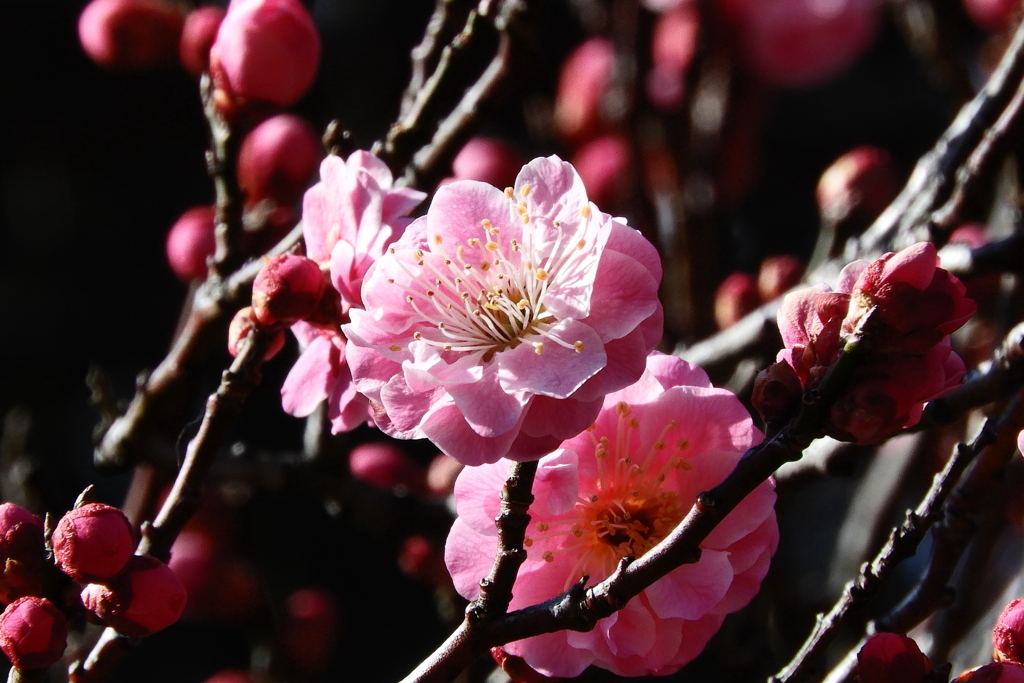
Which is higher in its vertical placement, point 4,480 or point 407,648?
point 4,480

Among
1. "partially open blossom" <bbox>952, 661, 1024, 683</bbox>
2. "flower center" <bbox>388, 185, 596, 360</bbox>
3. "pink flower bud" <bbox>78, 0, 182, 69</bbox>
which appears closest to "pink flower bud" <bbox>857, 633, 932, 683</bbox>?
"partially open blossom" <bbox>952, 661, 1024, 683</bbox>

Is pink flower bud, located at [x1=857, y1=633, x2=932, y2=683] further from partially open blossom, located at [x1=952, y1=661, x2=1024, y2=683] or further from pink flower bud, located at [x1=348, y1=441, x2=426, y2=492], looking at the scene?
pink flower bud, located at [x1=348, y1=441, x2=426, y2=492]

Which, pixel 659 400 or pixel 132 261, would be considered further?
pixel 132 261

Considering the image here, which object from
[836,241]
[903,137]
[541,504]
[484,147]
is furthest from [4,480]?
[903,137]

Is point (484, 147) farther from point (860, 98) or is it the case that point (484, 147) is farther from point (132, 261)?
point (860, 98)

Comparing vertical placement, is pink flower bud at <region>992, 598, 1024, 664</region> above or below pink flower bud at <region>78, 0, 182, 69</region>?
below

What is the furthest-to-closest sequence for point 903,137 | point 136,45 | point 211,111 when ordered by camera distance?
1. point 903,137
2. point 136,45
3. point 211,111
